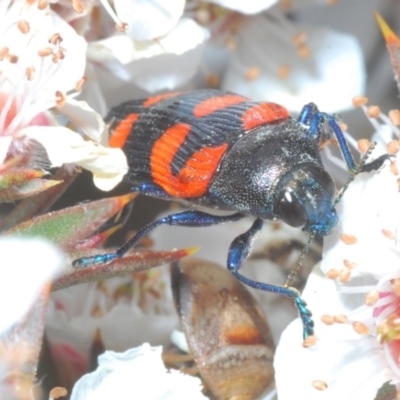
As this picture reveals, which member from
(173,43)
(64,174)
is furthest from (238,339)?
(173,43)

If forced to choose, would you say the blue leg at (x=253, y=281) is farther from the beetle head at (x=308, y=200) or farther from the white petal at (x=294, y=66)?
the white petal at (x=294, y=66)

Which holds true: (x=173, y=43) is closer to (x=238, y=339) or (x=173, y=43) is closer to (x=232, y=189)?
(x=232, y=189)

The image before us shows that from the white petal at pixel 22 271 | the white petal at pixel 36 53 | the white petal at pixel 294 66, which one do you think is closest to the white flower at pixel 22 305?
the white petal at pixel 22 271

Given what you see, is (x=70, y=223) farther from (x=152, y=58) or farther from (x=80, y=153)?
(x=152, y=58)

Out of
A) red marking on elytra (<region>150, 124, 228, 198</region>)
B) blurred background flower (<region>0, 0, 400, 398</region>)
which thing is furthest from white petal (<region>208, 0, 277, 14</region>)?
red marking on elytra (<region>150, 124, 228, 198</region>)

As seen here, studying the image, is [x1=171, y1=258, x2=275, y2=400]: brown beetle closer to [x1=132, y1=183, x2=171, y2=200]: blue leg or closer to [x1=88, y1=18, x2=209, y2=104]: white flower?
[x1=132, y1=183, x2=171, y2=200]: blue leg

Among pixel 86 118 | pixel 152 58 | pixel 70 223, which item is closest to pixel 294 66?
pixel 152 58
